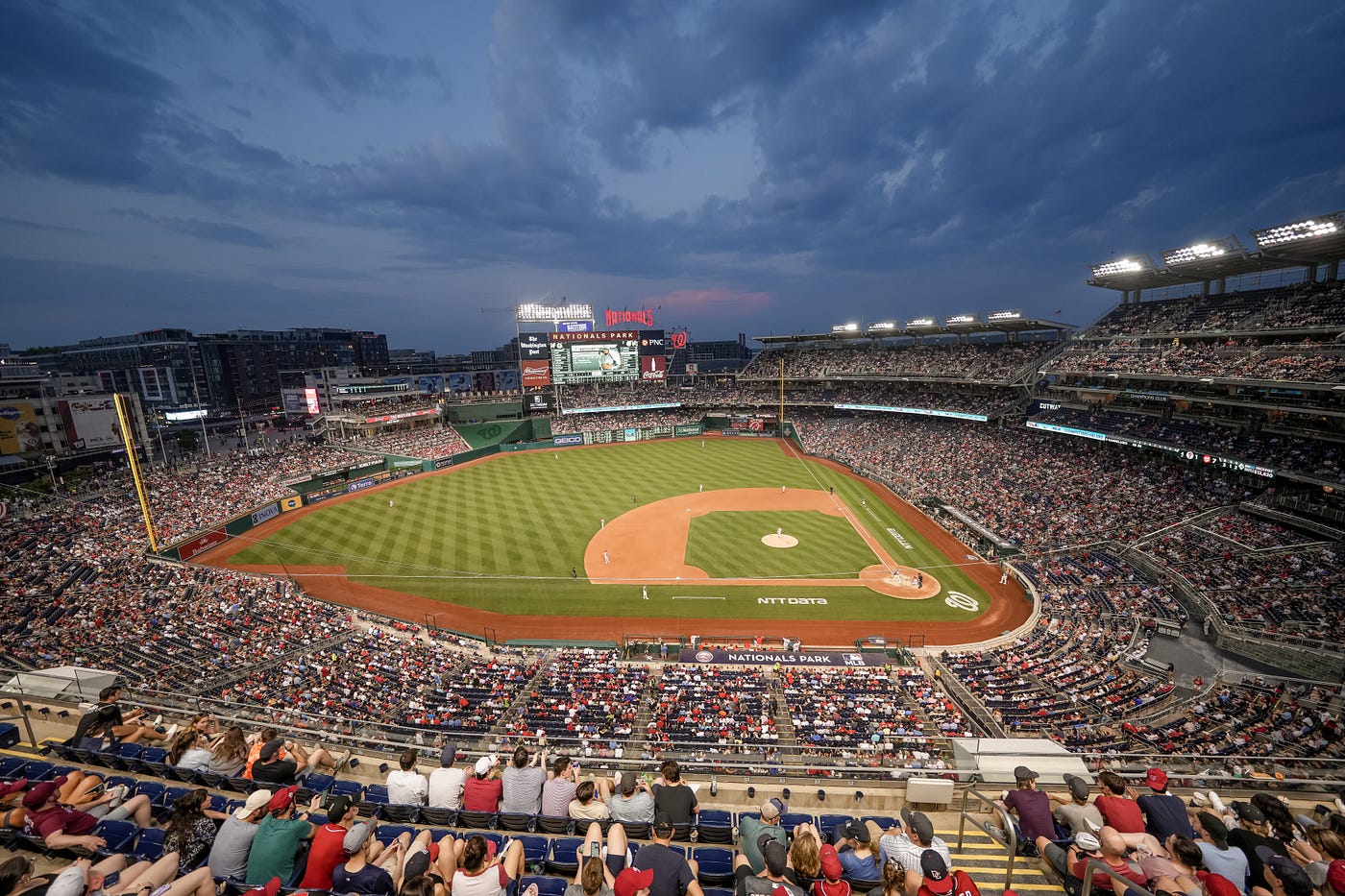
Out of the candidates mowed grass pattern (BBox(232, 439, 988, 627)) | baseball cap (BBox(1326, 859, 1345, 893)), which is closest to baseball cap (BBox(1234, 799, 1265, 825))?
baseball cap (BBox(1326, 859, 1345, 893))

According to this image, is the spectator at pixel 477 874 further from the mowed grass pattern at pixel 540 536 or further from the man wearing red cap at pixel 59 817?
the mowed grass pattern at pixel 540 536

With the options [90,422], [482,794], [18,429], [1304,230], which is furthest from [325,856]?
[90,422]

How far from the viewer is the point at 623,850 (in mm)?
5605

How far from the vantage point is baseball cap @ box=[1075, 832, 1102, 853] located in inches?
217

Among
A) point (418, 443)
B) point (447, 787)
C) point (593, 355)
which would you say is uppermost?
point (593, 355)

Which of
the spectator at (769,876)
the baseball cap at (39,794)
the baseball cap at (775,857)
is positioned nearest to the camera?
the spectator at (769,876)

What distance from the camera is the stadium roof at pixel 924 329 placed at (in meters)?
51.4

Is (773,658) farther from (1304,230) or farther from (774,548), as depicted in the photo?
(1304,230)

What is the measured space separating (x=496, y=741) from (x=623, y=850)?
1034cm

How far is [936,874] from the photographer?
4.81 metres

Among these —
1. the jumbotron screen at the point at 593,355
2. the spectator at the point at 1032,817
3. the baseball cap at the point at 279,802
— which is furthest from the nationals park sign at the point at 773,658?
the jumbotron screen at the point at 593,355

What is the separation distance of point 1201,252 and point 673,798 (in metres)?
47.5

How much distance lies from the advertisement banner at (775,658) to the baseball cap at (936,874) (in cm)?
1646

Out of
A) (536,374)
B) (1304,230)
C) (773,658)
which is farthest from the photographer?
(536,374)
